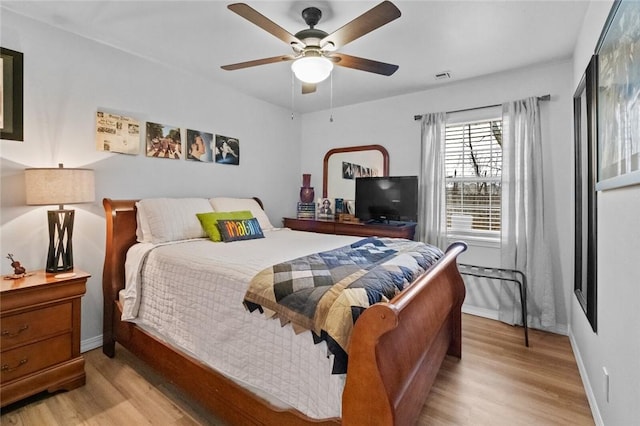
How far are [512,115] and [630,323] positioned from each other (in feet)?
7.95

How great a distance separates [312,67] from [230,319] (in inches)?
61.8

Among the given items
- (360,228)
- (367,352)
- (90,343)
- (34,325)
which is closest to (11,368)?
(34,325)

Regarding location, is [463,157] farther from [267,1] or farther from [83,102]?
[83,102]

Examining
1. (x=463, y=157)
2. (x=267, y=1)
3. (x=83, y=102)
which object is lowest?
(x=463, y=157)

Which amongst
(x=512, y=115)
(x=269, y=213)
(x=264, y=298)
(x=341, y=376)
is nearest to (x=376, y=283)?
(x=341, y=376)

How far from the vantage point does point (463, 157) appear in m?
3.40

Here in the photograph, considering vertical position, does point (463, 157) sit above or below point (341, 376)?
above

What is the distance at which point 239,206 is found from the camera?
10.8 ft

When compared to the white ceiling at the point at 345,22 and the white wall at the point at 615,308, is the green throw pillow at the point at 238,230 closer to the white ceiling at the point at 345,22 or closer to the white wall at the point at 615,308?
the white ceiling at the point at 345,22

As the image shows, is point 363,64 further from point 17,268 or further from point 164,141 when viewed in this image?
point 17,268

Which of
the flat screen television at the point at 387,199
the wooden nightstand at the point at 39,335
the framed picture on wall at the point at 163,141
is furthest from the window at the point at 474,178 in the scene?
the wooden nightstand at the point at 39,335

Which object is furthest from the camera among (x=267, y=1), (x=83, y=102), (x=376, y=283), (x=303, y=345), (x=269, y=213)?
(x=269, y=213)

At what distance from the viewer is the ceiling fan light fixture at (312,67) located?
193 cm

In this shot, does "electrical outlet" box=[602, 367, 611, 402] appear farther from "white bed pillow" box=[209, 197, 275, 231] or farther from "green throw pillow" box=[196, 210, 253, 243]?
"white bed pillow" box=[209, 197, 275, 231]
